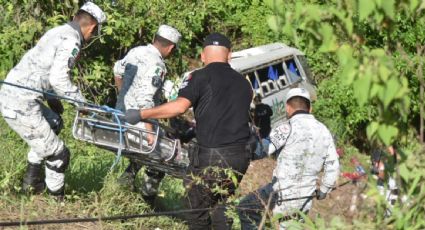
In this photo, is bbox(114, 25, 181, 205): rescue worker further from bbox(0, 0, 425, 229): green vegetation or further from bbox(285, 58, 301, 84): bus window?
bbox(285, 58, 301, 84): bus window

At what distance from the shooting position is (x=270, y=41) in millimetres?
15508

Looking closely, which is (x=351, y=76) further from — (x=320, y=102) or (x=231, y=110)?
→ (x=320, y=102)

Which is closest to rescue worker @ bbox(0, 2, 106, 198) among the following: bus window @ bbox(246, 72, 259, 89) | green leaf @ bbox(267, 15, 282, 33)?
green leaf @ bbox(267, 15, 282, 33)

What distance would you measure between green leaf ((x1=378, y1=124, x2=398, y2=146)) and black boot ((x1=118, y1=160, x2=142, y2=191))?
13.5 feet

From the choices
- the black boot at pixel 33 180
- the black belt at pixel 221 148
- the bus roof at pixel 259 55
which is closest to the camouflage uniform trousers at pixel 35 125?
the black boot at pixel 33 180

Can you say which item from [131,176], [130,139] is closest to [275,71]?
[131,176]

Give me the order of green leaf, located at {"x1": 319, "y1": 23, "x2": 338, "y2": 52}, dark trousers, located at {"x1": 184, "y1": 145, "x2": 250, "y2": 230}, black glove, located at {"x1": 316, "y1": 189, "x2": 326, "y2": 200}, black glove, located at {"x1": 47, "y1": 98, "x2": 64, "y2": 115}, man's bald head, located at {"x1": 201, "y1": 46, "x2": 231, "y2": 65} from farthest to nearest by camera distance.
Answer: black glove, located at {"x1": 47, "y1": 98, "x2": 64, "y2": 115} → black glove, located at {"x1": 316, "y1": 189, "x2": 326, "y2": 200} → man's bald head, located at {"x1": 201, "y1": 46, "x2": 231, "y2": 65} → dark trousers, located at {"x1": 184, "y1": 145, "x2": 250, "y2": 230} → green leaf, located at {"x1": 319, "y1": 23, "x2": 338, "y2": 52}

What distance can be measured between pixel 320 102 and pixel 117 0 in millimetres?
4727

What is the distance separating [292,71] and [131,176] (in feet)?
22.2

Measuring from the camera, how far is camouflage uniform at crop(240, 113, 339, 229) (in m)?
6.18

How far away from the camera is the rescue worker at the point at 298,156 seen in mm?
6188

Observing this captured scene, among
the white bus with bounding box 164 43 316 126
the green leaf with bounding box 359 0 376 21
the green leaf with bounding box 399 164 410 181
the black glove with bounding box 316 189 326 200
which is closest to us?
the green leaf with bounding box 359 0 376 21

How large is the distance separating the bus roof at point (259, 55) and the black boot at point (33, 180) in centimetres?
542

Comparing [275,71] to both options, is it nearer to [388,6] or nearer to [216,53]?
[216,53]
